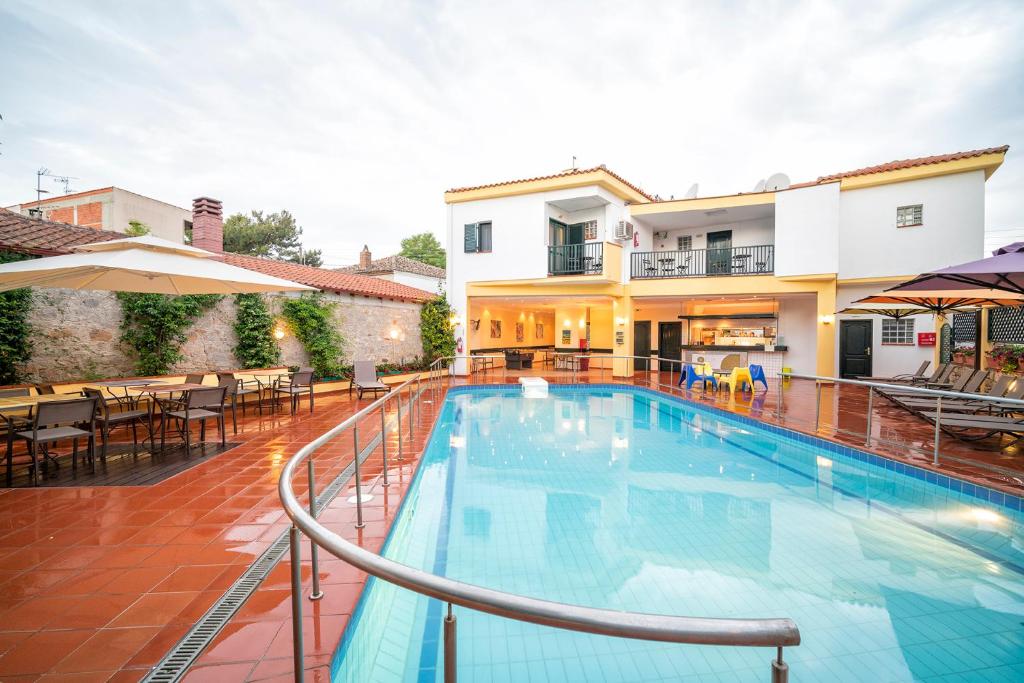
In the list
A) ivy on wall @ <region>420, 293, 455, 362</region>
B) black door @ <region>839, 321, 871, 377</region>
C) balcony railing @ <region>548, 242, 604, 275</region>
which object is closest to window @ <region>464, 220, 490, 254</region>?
ivy on wall @ <region>420, 293, 455, 362</region>

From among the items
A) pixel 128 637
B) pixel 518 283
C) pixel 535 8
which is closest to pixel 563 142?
pixel 535 8

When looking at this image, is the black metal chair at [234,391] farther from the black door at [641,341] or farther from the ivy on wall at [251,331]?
the black door at [641,341]

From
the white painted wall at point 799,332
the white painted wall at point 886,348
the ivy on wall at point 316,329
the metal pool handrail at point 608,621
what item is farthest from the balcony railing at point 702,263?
the metal pool handrail at point 608,621

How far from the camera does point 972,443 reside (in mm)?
6082

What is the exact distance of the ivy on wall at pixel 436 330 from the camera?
15008mm

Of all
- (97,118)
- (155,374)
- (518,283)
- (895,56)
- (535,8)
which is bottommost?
(155,374)

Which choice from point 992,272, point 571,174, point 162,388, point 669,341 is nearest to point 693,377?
point 669,341

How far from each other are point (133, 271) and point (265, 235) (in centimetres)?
3037

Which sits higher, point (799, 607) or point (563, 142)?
point (563, 142)

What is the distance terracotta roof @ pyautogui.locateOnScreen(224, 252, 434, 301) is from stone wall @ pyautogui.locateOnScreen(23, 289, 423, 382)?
35 centimetres

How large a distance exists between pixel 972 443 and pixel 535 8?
14750 millimetres

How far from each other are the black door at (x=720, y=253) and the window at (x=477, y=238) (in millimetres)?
8136

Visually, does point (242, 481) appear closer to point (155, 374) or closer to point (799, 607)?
point (799, 607)

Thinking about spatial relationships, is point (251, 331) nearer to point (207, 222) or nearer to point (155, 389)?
point (207, 222)
